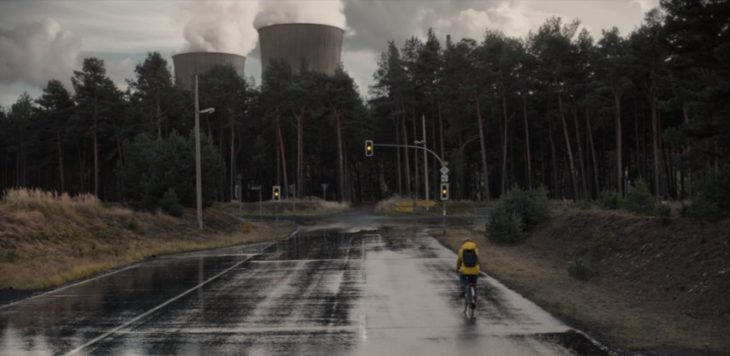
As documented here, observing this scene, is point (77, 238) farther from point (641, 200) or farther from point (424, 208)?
point (424, 208)

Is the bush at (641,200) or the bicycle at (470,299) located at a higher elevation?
the bush at (641,200)

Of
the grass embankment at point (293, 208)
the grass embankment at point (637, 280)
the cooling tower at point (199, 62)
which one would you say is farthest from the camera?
the cooling tower at point (199, 62)

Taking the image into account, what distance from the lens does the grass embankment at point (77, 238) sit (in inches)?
733

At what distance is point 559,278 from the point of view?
16.4 m

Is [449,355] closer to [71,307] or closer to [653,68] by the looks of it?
[71,307]

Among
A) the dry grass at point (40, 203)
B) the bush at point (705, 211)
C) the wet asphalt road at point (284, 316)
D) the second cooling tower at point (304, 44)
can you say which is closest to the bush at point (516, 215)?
the wet asphalt road at point (284, 316)

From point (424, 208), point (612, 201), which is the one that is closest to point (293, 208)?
point (424, 208)

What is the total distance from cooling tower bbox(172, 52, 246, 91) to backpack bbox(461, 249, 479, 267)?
59549 millimetres

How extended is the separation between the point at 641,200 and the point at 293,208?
148ft

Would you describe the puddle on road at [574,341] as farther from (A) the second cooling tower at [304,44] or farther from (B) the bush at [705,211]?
(A) the second cooling tower at [304,44]

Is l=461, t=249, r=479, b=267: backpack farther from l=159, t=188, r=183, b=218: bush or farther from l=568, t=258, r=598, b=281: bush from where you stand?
l=159, t=188, r=183, b=218: bush

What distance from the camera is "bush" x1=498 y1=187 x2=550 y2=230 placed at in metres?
28.0

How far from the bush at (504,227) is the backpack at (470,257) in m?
15.3

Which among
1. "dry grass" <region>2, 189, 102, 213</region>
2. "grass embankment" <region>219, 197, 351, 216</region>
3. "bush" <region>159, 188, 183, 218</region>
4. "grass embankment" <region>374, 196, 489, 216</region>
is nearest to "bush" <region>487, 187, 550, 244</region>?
"bush" <region>159, 188, 183, 218</region>
